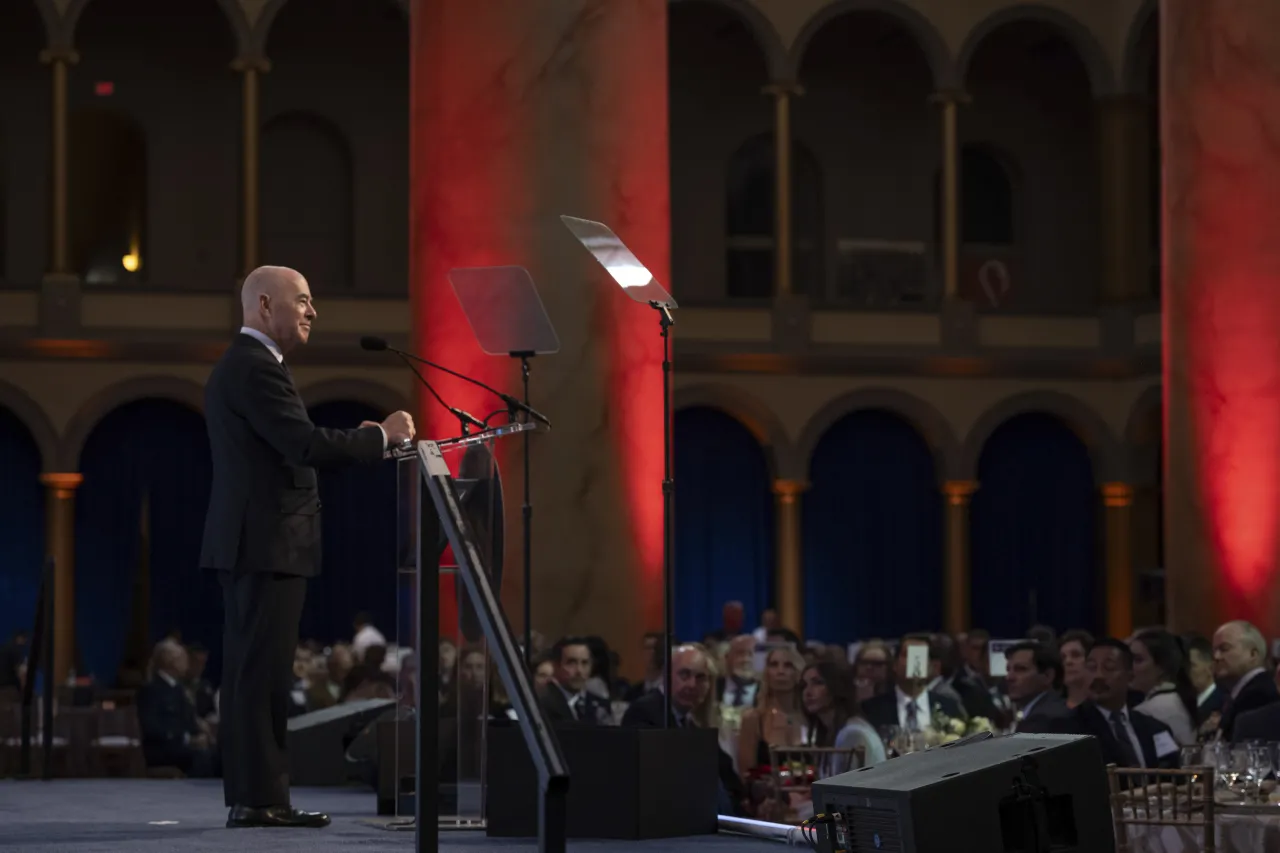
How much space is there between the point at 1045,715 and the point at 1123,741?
46 centimetres

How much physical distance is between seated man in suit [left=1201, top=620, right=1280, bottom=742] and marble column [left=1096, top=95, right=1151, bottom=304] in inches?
544

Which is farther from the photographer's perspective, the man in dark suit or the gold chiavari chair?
the gold chiavari chair

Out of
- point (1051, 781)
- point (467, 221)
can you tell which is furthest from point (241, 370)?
point (467, 221)

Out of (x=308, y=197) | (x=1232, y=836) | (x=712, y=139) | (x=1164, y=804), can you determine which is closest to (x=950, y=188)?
(x=712, y=139)

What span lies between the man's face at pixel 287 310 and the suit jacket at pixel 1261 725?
3.84 metres

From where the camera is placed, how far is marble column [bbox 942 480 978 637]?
21.3 metres

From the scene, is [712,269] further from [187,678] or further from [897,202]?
[187,678]

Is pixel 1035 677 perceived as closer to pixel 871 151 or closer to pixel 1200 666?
pixel 1200 666

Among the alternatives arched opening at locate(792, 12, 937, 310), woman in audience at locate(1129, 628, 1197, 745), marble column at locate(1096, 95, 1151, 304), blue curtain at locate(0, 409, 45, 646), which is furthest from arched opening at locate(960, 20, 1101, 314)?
woman in audience at locate(1129, 628, 1197, 745)

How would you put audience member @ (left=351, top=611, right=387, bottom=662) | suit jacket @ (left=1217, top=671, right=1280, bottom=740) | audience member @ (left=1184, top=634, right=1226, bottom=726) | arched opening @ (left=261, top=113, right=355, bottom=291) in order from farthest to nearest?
arched opening @ (left=261, top=113, right=355, bottom=291)
audience member @ (left=351, top=611, right=387, bottom=662)
audience member @ (left=1184, top=634, right=1226, bottom=726)
suit jacket @ (left=1217, top=671, right=1280, bottom=740)

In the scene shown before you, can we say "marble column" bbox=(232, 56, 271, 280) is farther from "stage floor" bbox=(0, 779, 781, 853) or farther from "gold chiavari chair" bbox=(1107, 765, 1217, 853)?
"gold chiavari chair" bbox=(1107, 765, 1217, 853)

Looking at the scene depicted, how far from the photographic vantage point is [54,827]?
5.86 meters

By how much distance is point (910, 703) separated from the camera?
33.8ft

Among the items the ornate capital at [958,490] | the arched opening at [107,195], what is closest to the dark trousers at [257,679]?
the ornate capital at [958,490]
